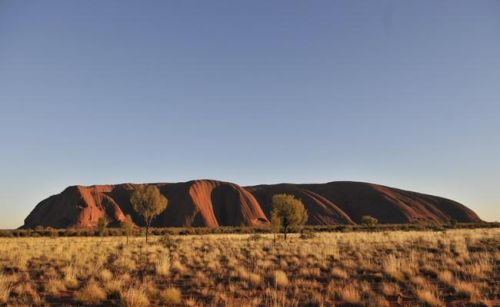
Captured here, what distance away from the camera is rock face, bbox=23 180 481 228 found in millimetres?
Result: 101875

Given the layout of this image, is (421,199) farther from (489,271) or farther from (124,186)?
(489,271)

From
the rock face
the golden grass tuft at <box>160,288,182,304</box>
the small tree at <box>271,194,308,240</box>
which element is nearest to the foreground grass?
the golden grass tuft at <box>160,288,182,304</box>

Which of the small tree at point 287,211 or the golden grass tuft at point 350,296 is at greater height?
the small tree at point 287,211

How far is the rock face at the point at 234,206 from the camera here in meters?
102

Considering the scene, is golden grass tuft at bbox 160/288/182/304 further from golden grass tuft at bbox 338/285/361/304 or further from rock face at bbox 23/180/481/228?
rock face at bbox 23/180/481/228

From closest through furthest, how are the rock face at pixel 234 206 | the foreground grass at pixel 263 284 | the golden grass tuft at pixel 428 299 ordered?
the golden grass tuft at pixel 428 299 < the foreground grass at pixel 263 284 < the rock face at pixel 234 206

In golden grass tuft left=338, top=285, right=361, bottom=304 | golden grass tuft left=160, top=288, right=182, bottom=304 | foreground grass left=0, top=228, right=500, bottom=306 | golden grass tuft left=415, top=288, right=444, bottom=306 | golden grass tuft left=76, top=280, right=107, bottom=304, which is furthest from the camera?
golden grass tuft left=76, top=280, right=107, bottom=304

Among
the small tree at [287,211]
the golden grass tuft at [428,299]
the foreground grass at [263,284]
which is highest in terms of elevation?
the small tree at [287,211]

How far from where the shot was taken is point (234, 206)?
110 m

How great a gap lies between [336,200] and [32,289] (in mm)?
114126

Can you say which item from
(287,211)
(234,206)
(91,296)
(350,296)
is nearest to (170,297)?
(91,296)

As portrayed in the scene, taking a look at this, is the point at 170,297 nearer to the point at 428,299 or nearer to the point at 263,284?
the point at 263,284

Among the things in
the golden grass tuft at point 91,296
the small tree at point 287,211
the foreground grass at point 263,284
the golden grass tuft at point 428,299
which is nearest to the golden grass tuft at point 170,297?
the foreground grass at point 263,284

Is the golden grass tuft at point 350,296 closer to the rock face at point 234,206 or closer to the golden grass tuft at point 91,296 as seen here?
the golden grass tuft at point 91,296
